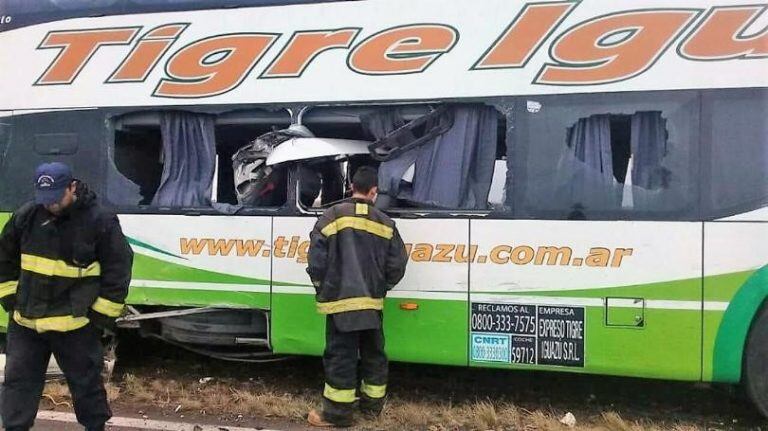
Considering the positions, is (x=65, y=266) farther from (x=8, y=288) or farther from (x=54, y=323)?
(x=8, y=288)

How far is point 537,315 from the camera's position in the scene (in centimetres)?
485

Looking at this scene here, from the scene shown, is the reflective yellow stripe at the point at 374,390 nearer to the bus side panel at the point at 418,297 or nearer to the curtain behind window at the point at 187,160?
the bus side panel at the point at 418,297

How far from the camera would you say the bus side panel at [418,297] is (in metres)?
4.98

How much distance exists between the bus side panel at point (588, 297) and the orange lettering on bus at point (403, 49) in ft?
4.21

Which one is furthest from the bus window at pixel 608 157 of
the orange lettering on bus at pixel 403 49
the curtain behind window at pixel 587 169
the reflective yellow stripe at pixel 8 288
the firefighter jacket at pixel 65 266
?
the reflective yellow stripe at pixel 8 288

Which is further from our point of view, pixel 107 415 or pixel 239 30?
pixel 239 30

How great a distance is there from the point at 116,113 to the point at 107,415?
2.60 meters

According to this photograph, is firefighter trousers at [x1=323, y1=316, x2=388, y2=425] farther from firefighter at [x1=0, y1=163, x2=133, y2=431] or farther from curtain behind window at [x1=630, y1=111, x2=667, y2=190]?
curtain behind window at [x1=630, y1=111, x2=667, y2=190]

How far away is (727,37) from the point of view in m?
4.54

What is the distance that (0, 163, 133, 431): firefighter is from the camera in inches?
156

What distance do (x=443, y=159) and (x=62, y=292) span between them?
2.71 metres

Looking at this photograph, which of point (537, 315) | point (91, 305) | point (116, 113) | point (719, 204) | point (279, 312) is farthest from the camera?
point (116, 113)

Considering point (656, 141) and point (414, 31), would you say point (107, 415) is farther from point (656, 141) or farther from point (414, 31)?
point (656, 141)

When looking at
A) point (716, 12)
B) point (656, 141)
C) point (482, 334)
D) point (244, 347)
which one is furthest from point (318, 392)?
point (716, 12)
